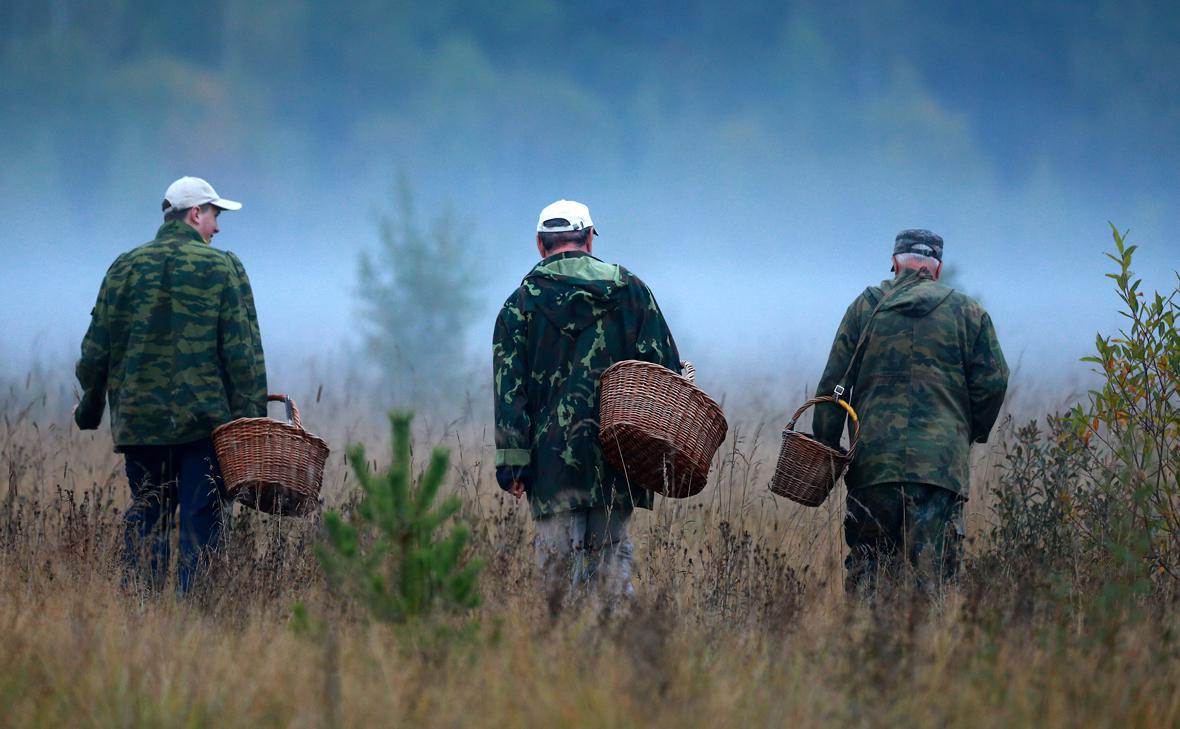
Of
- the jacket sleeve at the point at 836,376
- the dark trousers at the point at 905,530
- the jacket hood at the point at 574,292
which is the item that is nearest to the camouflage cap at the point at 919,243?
the jacket sleeve at the point at 836,376

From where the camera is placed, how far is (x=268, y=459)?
5086 mm

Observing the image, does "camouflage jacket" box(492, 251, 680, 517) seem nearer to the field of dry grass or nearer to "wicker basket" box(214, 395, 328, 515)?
the field of dry grass

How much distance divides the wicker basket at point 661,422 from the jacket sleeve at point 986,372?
4.54ft

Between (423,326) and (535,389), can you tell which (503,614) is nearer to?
(535,389)

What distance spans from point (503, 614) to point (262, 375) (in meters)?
1.94

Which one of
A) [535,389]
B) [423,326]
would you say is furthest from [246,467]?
[423,326]

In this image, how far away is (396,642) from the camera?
12.7ft

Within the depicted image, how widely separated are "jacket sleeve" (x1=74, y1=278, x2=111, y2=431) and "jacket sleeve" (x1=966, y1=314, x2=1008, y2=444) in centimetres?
422

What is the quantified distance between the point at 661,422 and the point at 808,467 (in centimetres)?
99

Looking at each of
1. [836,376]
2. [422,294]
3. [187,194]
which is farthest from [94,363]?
[422,294]

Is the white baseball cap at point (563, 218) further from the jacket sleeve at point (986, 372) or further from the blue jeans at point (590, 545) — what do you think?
the jacket sleeve at point (986, 372)

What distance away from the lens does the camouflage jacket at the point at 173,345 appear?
538cm

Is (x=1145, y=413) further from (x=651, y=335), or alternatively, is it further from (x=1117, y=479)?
(x=651, y=335)

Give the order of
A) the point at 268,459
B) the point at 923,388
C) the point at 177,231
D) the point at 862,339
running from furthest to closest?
the point at 177,231
the point at 862,339
the point at 923,388
the point at 268,459
